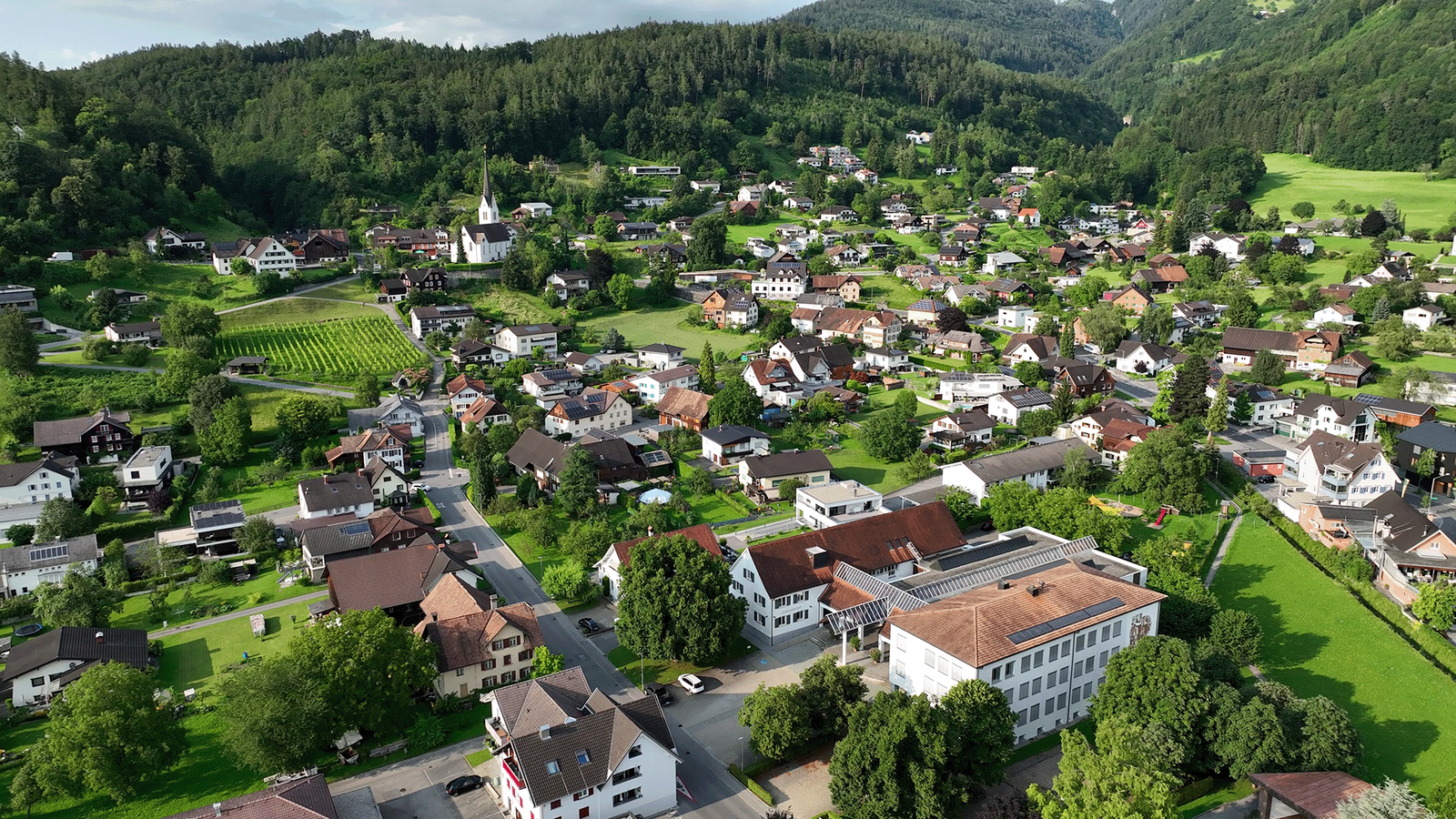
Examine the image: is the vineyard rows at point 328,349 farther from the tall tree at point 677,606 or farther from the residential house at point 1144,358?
the residential house at point 1144,358

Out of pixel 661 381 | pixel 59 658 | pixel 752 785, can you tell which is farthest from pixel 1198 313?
pixel 59 658

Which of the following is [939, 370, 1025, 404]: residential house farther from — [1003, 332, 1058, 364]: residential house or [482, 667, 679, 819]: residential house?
[482, 667, 679, 819]: residential house

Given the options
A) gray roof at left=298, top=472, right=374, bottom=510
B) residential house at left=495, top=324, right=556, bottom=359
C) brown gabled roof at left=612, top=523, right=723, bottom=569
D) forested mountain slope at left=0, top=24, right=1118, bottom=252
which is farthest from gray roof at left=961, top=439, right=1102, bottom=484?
forested mountain slope at left=0, top=24, right=1118, bottom=252

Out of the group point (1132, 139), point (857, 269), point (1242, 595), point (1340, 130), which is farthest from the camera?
point (1132, 139)

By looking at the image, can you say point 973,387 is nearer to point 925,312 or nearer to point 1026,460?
point 1026,460

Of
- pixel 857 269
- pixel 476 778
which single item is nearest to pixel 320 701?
pixel 476 778

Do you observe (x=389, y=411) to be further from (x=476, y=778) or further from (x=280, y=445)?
(x=476, y=778)
